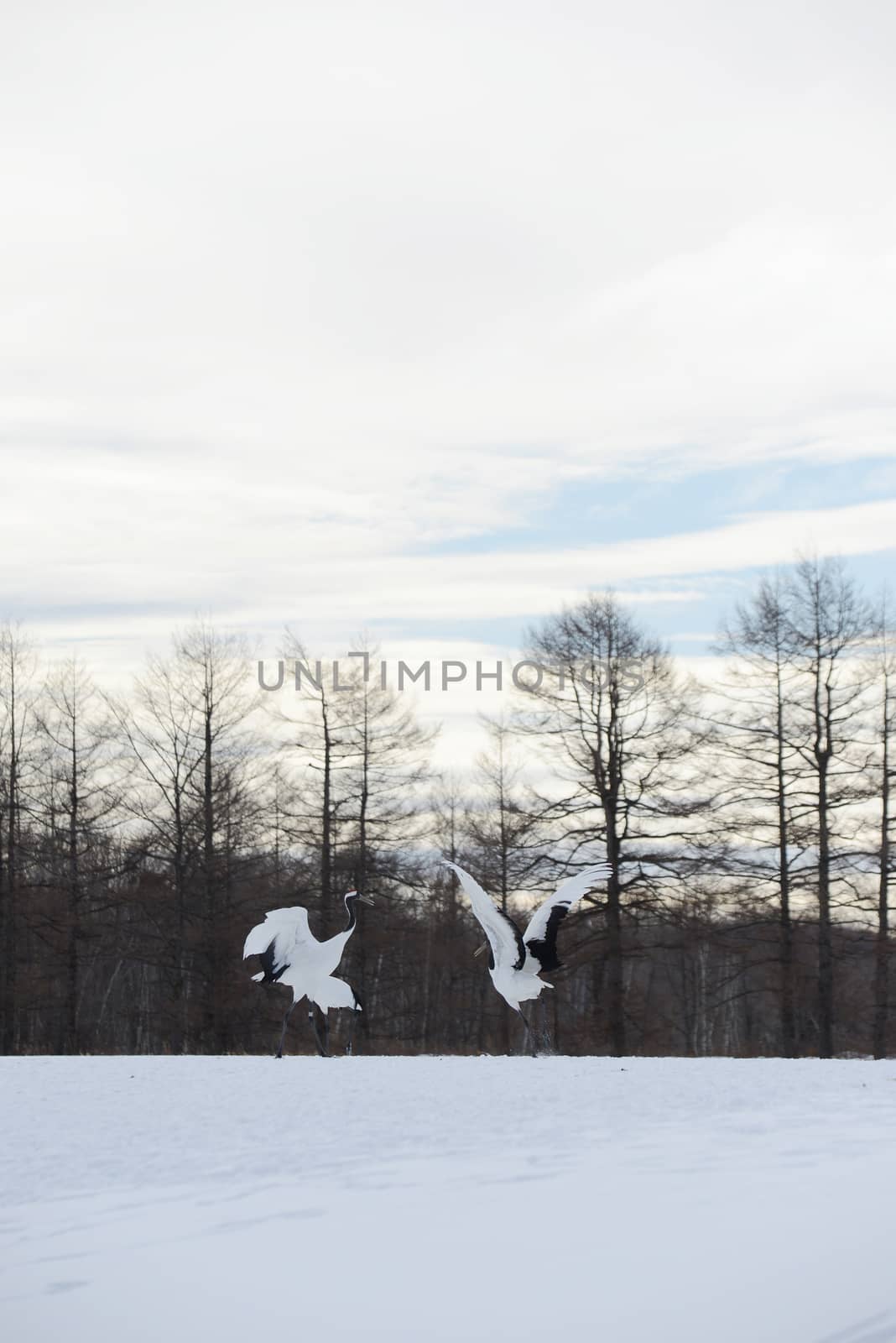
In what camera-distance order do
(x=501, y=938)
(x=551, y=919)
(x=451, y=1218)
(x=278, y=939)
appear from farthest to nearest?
1. (x=501, y=938)
2. (x=551, y=919)
3. (x=278, y=939)
4. (x=451, y=1218)

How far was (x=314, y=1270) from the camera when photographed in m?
5.85

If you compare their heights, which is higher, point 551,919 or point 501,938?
point 551,919

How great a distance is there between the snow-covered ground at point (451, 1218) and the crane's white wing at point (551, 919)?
5056mm

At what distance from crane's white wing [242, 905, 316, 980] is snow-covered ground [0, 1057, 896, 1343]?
13.8 feet

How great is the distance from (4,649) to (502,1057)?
79.3ft

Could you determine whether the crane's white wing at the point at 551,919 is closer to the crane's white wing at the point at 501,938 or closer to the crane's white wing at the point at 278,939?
the crane's white wing at the point at 501,938

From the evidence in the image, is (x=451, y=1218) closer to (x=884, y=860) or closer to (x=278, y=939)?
(x=278, y=939)

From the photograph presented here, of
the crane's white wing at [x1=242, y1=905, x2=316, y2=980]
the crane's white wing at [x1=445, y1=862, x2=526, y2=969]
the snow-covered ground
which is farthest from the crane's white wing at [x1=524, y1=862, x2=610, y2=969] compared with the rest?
the snow-covered ground

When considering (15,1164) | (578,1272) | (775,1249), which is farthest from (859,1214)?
(15,1164)

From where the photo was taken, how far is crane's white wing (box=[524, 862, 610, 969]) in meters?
16.6

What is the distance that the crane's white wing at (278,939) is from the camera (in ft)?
51.6

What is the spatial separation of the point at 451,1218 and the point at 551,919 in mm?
9975

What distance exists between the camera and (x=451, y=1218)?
22.1ft

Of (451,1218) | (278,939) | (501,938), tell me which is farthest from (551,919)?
(451,1218)
